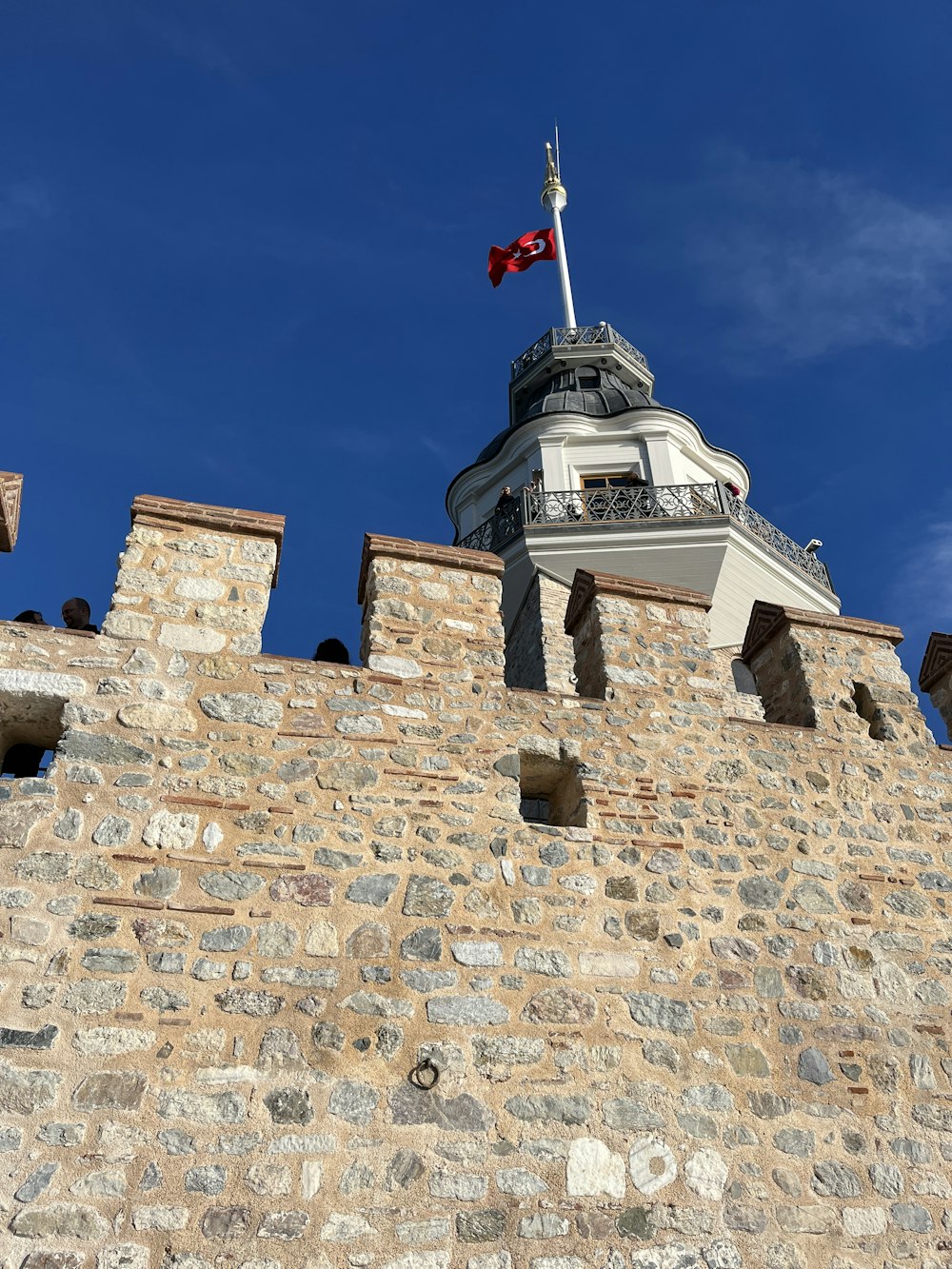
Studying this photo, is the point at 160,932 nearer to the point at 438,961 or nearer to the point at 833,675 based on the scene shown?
the point at 438,961

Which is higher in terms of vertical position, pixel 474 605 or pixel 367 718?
pixel 474 605

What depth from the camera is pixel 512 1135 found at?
3.61m

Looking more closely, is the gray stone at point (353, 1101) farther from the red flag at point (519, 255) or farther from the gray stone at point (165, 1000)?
the red flag at point (519, 255)

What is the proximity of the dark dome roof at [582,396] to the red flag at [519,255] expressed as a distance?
7.31 ft

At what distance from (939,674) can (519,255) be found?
1498 centimetres

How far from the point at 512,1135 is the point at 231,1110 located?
103 centimetres

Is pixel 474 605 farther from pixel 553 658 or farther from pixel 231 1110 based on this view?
pixel 553 658

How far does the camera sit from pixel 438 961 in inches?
156

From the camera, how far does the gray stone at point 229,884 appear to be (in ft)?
12.8

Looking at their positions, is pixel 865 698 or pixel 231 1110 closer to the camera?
pixel 231 1110

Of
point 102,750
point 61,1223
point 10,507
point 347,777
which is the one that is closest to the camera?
point 61,1223

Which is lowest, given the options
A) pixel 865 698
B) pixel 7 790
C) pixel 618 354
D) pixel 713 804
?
pixel 7 790

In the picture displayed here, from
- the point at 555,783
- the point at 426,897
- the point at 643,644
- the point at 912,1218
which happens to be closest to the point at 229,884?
the point at 426,897

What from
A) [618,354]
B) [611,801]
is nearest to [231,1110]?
[611,801]
